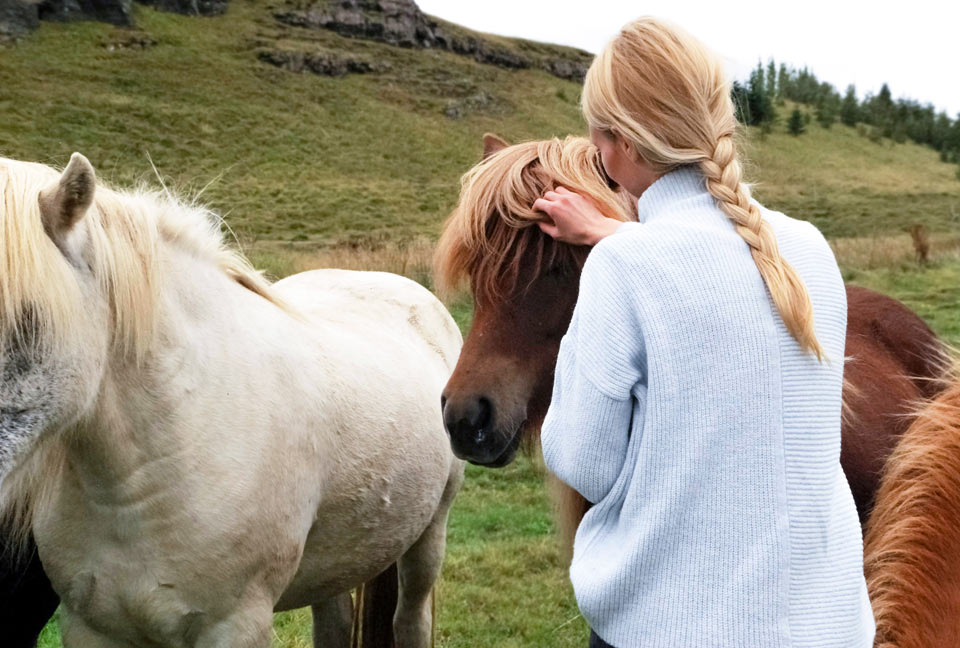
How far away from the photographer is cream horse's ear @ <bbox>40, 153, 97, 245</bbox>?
1805mm

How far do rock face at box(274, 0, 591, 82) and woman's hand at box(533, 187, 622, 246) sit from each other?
57411mm

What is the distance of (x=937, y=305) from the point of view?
12.0 m

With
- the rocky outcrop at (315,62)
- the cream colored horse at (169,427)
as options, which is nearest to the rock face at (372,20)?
the rocky outcrop at (315,62)

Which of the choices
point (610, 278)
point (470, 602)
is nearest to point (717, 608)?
point (610, 278)

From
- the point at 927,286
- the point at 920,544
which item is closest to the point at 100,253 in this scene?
the point at 920,544

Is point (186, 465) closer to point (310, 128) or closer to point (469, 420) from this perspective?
point (469, 420)

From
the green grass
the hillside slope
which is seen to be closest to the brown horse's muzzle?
the green grass

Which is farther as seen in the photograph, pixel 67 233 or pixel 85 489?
pixel 85 489

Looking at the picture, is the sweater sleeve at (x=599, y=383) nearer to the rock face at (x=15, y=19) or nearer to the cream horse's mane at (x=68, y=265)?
the cream horse's mane at (x=68, y=265)

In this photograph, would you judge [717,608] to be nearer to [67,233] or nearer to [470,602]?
[67,233]

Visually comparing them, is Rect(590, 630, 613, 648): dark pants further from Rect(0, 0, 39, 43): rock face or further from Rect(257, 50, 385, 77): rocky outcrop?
Rect(257, 50, 385, 77): rocky outcrop

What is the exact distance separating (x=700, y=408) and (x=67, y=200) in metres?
1.37

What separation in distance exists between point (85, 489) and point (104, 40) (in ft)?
158

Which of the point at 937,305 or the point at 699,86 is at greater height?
the point at 699,86
